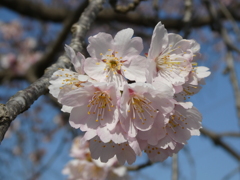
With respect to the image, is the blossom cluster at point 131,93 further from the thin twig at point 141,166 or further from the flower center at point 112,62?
the thin twig at point 141,166

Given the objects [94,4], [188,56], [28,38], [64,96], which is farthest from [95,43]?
[28,38]

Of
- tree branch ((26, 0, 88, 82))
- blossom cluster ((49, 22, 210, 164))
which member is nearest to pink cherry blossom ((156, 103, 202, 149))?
blossom cluster ((49, 22, 210, 164))

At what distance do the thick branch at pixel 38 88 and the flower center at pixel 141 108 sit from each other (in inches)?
11.7

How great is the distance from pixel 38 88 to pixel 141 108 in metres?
0.35

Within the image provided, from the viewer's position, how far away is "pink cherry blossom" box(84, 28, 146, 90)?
2.95 feet

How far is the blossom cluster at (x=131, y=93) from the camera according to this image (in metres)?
0.87

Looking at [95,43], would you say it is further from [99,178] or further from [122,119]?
[99,178]

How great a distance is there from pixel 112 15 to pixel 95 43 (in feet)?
9.66

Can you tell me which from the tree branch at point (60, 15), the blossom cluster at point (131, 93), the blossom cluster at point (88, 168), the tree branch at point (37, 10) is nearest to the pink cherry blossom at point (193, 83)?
the blossom cluster at point (131, 93)

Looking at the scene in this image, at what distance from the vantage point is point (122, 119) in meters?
0.87

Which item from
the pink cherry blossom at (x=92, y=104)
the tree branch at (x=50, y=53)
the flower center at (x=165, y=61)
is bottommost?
the tree branch at (x=50, y=53)

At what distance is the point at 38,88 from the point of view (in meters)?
0.81

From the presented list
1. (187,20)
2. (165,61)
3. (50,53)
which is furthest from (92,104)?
(50,53)

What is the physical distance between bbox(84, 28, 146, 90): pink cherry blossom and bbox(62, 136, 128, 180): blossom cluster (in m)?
1.10
